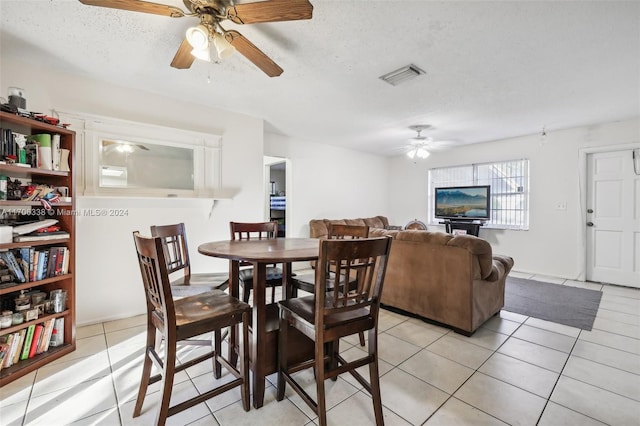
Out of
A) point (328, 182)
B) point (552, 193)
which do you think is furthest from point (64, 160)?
point (552, 193)

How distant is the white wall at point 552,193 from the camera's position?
14.3 feet

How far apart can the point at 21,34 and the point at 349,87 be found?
2.62 m

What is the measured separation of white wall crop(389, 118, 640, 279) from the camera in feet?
14.3

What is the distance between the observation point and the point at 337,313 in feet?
4.75

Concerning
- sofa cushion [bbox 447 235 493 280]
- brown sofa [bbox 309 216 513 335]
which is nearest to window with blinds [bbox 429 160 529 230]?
brown sofa [bbox 309 216 513 335]

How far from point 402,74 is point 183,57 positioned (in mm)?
1824

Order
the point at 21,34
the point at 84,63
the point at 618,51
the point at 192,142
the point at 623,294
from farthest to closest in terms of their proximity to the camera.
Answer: the point at 623,294
the point at 192,142
the point at 84,63
the point at 618,51
the point at 21,34

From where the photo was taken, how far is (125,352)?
2268 mm

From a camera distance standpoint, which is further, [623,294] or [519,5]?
[623,294]

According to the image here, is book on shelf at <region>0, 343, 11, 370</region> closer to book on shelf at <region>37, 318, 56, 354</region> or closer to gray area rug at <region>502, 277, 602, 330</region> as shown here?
book on shelf at <region>37, 318, 56, 354</region>

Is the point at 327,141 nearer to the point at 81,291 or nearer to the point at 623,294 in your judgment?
the point at 81,291

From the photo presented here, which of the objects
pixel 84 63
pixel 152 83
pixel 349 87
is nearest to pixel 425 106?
pixel 349 87

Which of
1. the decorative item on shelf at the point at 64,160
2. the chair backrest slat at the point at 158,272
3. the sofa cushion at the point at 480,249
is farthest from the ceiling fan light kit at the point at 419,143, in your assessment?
the decorative item on shelf at the point at 64,160

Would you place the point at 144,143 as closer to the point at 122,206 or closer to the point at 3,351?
the point at 122,206
